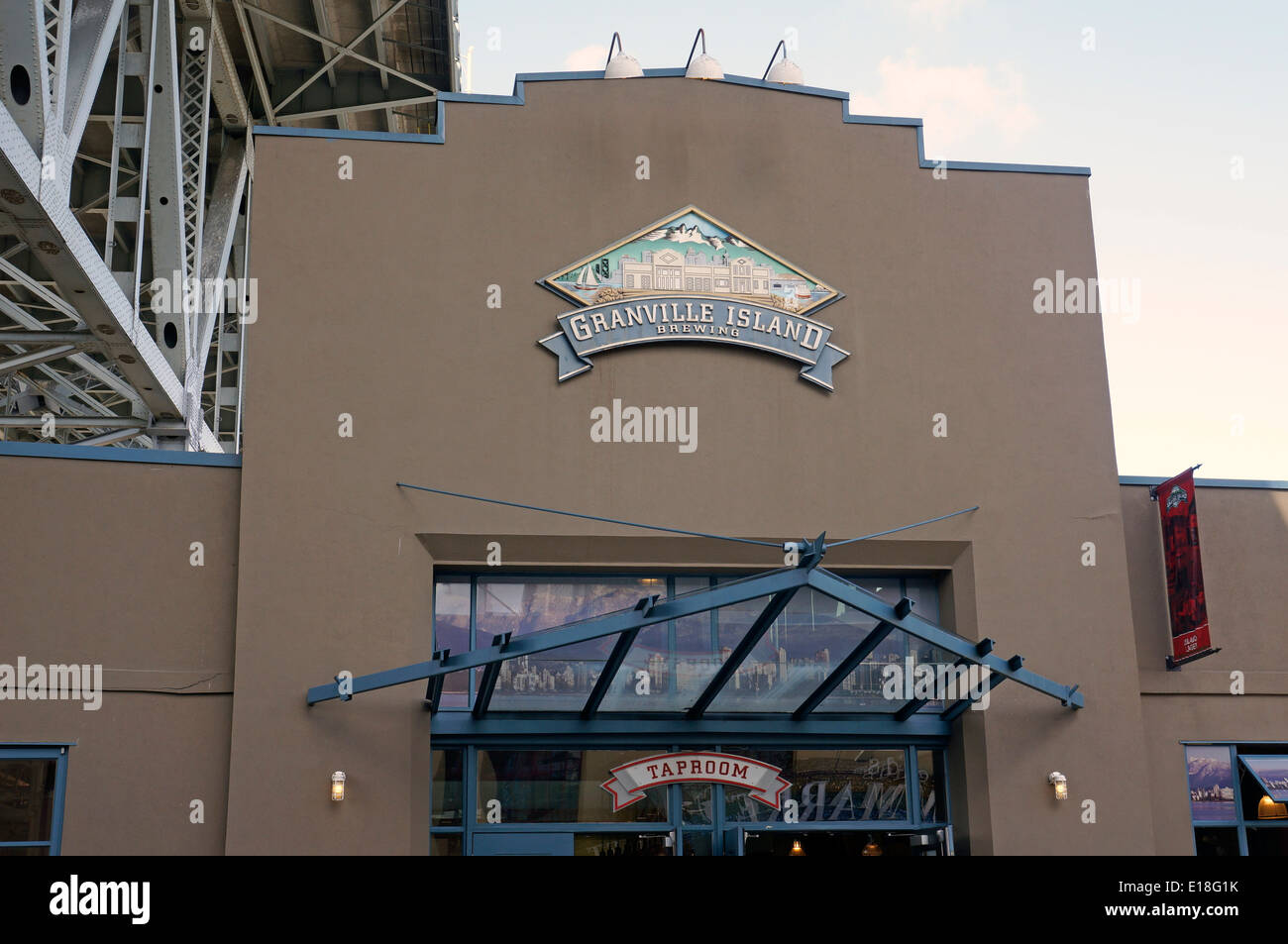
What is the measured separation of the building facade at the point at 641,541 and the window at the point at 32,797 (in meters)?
0.04

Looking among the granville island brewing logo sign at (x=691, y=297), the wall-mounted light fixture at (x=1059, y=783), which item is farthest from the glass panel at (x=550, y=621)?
the wall-mounted light fixture at (x=1059, y=783)

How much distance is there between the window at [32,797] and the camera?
12422mm

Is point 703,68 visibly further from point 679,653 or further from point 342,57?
point 342,57

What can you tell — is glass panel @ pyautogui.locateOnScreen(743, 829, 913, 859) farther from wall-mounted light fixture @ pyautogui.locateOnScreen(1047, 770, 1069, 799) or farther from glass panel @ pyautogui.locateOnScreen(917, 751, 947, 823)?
wall-mounted light fixture @ pyautogui.locateOnScreen(1047, 770, 1069, 799)

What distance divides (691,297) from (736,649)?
4077 mm

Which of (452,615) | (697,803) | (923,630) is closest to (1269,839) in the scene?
(923,630)

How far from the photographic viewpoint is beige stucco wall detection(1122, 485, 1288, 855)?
14.5 metres

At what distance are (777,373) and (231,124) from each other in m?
14.3

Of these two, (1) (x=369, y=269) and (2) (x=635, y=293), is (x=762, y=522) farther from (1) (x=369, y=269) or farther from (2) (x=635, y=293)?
(1) (x=369, y=269)

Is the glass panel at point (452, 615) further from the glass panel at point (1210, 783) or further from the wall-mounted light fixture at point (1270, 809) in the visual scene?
the wall-mounted light fixture at point (1270, 809)

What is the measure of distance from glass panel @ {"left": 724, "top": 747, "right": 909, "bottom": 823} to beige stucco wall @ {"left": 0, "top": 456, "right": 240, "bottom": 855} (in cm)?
531

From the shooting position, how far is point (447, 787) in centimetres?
1377
